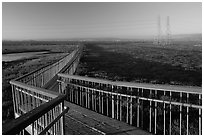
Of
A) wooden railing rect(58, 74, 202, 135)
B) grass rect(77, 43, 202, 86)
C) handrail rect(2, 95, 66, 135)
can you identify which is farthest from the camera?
grass rect(77, 43, 202, 86)

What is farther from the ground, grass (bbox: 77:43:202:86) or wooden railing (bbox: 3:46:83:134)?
wooden railing (bbox: 3:46:83:134)

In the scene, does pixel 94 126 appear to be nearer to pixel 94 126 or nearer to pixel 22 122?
pixel 94 126

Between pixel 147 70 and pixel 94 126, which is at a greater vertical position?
pixel 94 126

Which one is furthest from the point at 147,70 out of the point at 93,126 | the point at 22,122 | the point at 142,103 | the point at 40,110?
the point at 22,122

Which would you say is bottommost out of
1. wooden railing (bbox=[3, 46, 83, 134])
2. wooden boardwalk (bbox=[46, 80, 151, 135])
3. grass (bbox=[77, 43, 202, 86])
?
grass (bbox=[77, 43, 202, 86])

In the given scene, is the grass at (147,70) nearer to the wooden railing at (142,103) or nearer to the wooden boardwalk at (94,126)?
the wooden railing at (142,103)

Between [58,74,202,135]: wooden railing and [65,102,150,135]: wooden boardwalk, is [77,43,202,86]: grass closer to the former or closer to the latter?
[58,74,202,135]: wooden railing

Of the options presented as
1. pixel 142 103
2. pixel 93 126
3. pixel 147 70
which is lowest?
pixel 147 70

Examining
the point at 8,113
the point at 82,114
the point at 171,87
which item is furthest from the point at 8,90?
the point at 171,87

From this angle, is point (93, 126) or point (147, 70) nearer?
point (93, 126)

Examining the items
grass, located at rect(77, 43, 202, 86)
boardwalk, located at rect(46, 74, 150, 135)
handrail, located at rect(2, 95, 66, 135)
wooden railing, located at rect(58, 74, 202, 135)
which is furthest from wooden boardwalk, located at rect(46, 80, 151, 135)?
grass, located at rect(77, 43, 202, 86)
